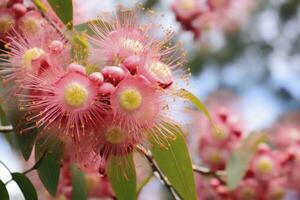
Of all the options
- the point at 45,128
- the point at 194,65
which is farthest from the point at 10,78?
the point at 194,65

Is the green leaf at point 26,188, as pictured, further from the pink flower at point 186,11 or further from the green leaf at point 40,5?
the pink flower at point 186,11

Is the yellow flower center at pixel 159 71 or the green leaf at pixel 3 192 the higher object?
the yellow flower center at pixel 159 71

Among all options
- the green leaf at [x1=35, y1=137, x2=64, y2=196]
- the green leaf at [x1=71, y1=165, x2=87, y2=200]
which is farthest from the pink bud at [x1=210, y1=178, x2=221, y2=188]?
the green leaf at [x1=35, y1=137, x2=64, y2=196]

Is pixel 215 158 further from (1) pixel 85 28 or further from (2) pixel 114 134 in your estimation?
(2) pixel 114 134

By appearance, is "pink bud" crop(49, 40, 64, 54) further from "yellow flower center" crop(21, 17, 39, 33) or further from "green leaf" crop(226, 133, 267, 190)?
"green leaf" crop(226, 133, 267, 190)

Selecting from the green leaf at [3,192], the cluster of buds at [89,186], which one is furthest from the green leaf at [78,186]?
the green leaf at [3,192]

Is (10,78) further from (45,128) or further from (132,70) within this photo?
(132,70)
